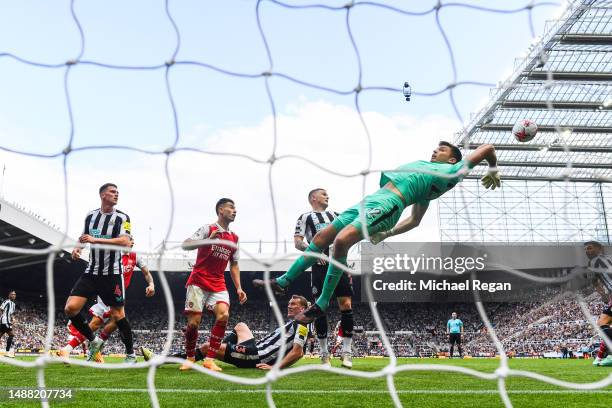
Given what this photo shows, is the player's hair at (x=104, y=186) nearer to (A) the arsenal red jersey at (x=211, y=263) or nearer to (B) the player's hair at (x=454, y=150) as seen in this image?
(A) the arsenal red jersey at (x=211, y=263)

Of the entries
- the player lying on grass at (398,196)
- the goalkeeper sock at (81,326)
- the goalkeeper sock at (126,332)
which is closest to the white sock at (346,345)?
the player lying on grass at (398,196)

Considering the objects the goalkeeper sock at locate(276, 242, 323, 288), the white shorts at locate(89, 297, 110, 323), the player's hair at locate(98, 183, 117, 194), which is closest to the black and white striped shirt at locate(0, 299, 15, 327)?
the white shorts at locate(89, 297, 110, 323)

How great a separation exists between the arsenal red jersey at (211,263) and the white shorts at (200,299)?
48mm

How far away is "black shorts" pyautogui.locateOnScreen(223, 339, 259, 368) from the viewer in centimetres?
565

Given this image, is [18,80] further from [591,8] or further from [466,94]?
[591,8]

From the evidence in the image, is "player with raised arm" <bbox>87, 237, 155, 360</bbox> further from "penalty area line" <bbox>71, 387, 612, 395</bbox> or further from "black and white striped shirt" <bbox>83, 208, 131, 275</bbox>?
"penalty area line" <bbox>71, 387, 612, 395</bbox>

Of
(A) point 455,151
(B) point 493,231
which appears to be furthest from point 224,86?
(B) point 493,231

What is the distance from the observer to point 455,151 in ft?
12.7

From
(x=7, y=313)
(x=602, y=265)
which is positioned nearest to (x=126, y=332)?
(x=602, y=265)

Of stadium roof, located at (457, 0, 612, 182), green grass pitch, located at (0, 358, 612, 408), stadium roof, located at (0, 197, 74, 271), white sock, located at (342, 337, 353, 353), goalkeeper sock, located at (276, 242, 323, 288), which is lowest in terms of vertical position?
green grass pitch, located at (0, 358, 612, 408)

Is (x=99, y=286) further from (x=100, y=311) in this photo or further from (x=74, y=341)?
(x=100, y=311)

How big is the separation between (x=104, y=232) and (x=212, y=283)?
119 centimetres

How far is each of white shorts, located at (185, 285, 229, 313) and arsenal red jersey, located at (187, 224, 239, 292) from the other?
0.05 m

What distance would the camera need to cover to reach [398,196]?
139 inches
